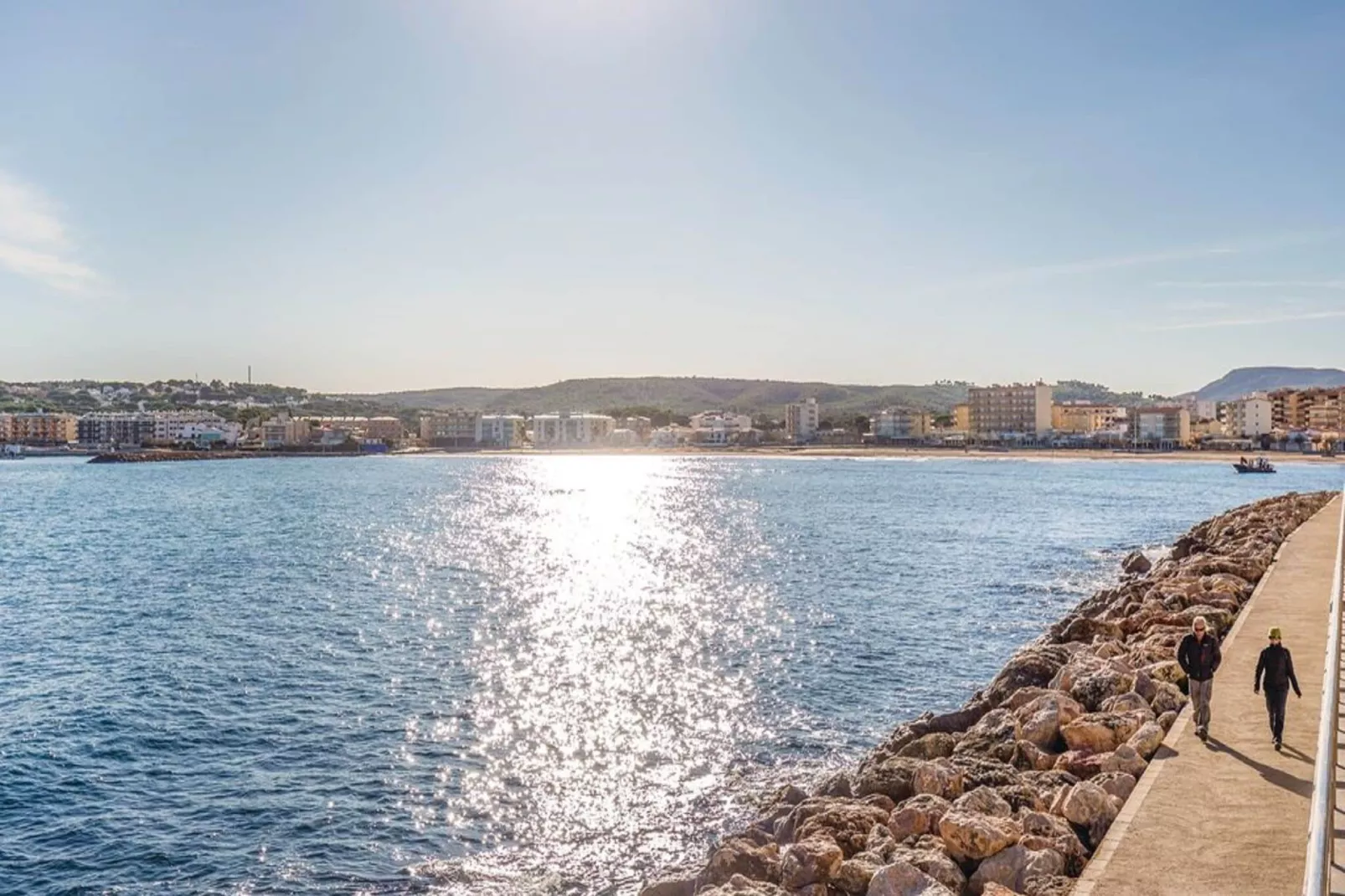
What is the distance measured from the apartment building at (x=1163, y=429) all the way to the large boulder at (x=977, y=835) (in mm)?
186299

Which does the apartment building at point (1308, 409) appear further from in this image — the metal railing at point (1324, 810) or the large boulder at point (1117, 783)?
the metal railing at point (1324, 810)

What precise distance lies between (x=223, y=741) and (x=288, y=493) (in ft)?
251

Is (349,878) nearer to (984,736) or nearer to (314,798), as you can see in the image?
(314,798)

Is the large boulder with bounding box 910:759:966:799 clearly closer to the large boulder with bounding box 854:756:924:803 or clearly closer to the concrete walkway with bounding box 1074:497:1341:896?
the large boulder with bounding box 854:756:924:803

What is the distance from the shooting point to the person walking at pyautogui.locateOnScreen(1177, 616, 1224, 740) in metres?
11.3

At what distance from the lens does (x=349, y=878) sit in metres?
12.8

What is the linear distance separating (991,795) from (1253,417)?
205580 millimetres

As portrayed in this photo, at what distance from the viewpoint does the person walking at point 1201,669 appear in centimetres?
1131

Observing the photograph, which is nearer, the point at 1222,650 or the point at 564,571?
the point at 1222,650

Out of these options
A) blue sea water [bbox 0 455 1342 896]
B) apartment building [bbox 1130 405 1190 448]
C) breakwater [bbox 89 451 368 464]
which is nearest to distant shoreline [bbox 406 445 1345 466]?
apartment building [bbox 1130 405 1190 448]

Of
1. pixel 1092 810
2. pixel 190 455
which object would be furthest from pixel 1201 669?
pixel 190 455

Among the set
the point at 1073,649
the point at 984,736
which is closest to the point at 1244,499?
the point at 1073,649

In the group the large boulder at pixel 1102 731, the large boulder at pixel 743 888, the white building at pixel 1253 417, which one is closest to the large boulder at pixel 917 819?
the large boulder at pixel 743 888

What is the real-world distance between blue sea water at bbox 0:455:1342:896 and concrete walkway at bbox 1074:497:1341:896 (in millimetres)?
6026
